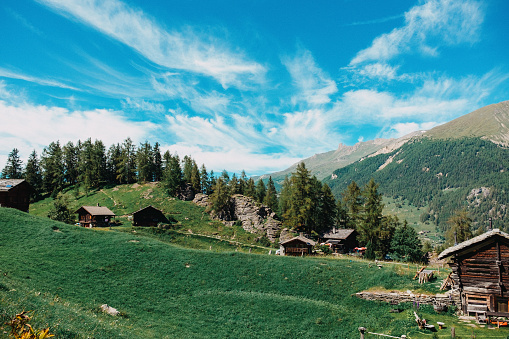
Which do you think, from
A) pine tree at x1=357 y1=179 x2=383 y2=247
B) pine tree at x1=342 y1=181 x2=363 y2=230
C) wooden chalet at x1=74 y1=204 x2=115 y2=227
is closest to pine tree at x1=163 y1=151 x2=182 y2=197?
wooden chalet at x1=74 y1=204 x2=115 y2=227

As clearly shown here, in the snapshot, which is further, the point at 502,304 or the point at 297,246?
the point at 297,246

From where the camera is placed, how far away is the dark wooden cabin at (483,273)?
24.1 meters

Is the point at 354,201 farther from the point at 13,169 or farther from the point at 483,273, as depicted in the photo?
the point at 13,169

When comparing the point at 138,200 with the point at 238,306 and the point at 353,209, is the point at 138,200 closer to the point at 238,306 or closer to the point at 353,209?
the point at 353,209

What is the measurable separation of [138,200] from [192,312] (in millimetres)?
76918

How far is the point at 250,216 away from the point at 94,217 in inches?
1728

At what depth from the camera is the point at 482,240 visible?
24.7m

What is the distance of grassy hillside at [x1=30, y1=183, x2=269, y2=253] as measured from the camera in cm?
6619

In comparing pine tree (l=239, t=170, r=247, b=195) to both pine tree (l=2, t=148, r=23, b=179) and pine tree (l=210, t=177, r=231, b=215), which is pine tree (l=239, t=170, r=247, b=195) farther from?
pine tree (l=2, t=148, r=23, b=179)

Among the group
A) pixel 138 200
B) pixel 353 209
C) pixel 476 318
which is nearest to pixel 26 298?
pixel 476 318

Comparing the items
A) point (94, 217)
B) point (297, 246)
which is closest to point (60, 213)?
point (94, 217)

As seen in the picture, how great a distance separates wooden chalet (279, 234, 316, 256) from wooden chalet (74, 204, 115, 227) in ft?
163

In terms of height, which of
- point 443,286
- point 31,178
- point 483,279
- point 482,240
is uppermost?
point 31,178

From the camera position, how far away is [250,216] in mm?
85062
